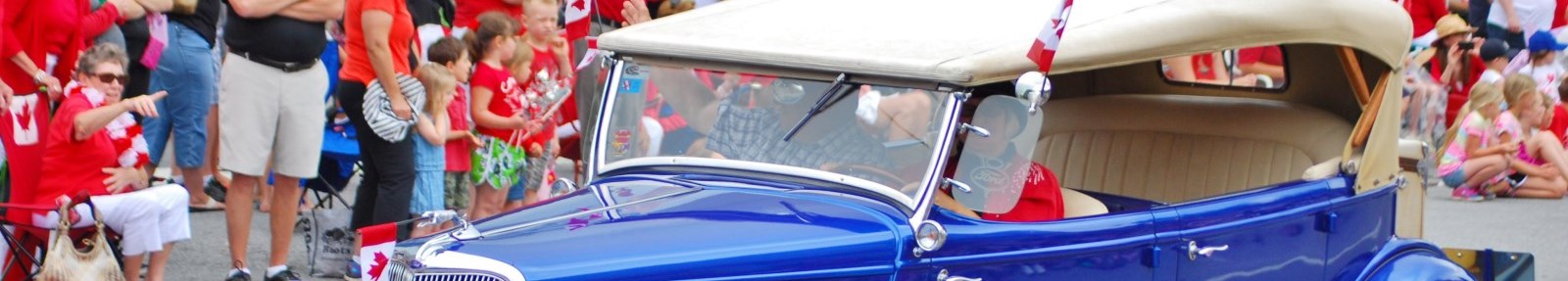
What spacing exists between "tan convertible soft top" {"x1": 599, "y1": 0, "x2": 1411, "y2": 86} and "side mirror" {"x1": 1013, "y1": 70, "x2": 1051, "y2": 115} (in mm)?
107

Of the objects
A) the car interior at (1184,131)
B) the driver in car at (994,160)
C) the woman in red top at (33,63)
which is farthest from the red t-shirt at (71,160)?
the car interior at (1184,131)

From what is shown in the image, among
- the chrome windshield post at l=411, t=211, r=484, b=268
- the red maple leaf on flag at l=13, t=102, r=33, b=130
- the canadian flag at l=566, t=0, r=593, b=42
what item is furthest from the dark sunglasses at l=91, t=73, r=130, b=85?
the chrome windshield post at l=411, t=211, r=484, b=268

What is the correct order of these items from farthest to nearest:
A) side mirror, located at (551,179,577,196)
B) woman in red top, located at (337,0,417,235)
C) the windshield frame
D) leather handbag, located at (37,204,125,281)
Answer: woman in red top, located at (337,0,417,235)
leather handbag, located at (37,204,125,281)
side mirror, located at (551,179,577,196)
the windshield frame

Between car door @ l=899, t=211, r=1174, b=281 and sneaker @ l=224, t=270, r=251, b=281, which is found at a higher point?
car door @ l=899, t=211, r=1174, b=281

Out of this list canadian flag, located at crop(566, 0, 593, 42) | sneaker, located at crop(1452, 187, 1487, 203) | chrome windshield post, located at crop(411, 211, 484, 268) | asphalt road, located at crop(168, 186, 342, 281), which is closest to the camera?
chrome windshield post, located at crop(411, 211, 484, 268)

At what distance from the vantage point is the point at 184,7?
8867mm

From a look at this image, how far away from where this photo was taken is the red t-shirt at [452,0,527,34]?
10062 millimetres

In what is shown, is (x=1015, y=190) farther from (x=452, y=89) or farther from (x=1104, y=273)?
(x=452, y=89)

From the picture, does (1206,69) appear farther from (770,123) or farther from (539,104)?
(770,123)

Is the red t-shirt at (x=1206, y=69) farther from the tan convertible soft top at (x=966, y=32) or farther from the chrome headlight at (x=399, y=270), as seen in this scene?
the chrome headlight at (x=399, y=270)

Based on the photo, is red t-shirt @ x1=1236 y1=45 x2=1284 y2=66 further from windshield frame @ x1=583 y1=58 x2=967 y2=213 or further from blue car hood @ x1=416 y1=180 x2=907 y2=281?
blue car hood @ x1=416 y1=180 x2=907 y2=281

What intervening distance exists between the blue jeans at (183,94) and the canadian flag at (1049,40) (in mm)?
5236

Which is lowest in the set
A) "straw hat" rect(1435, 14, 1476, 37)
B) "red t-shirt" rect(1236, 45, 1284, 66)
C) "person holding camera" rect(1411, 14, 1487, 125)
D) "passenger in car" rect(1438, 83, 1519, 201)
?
"red t-shirt" rect(1236, 45, 1284, 66)

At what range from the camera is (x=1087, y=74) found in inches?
300
